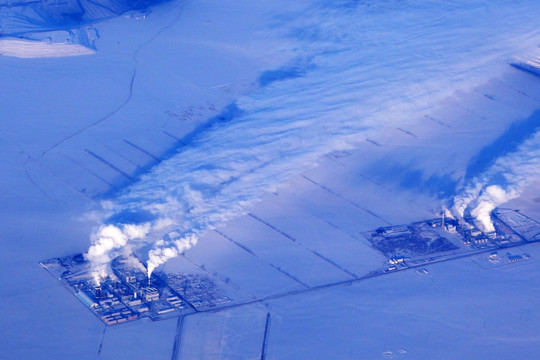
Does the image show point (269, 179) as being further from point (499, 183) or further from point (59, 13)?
point (59, 13)

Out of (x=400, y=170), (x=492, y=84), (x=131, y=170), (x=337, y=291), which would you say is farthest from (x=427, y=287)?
(x=492, y=84)

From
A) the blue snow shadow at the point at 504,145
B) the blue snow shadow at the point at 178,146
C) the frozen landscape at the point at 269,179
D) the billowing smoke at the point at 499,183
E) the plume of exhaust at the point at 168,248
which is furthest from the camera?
the blue snow shadow at the point at 504,145

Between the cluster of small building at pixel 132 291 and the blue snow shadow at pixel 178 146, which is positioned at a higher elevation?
the blue snow shadow at pixel 178 146

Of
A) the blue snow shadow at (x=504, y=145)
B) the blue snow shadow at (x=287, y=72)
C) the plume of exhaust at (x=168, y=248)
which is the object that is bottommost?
the plume of exhaust at (x=168, y=248)

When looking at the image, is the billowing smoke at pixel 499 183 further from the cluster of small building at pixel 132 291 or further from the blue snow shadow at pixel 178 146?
the cluster of small building at pixel 132 291

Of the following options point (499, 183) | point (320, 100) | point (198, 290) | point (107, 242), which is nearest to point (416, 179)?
point (499, 183)

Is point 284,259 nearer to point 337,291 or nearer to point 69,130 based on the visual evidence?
point 337,291

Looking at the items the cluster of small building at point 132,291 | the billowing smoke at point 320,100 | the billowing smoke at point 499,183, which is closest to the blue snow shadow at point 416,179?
the billowing smoke at point 499,183
